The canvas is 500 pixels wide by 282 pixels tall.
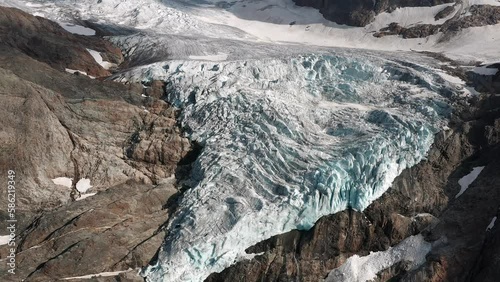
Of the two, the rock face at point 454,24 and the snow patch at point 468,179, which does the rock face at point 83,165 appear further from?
→ the rock face at point 454,24

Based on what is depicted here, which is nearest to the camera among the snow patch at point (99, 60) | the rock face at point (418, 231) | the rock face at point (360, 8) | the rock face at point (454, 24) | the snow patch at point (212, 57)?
the rock face at point (418, 231)

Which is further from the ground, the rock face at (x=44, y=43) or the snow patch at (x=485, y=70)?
the snow patch at (x=485, y=70)

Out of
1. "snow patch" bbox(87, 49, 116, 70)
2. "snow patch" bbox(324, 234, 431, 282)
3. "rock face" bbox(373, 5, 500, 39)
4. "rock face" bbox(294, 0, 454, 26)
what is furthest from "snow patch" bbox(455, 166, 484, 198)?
"rock face" bbox(294, 0, 454, 26)

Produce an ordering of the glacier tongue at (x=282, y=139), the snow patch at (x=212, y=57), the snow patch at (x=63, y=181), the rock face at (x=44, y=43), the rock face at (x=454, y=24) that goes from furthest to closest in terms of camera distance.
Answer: the rock face at (x=454, y=24) < the snow patch at (x=212, y=57) < the rock face at (x=44, y=43) < the snow patch at (x=63, y=181) < the glacier tongue at (x=282, y=139)

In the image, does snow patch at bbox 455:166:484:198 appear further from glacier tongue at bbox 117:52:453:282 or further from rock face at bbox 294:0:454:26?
rock face at bbox 294:0:454:26

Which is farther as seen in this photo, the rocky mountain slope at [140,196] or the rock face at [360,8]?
the rock face at [360,8]

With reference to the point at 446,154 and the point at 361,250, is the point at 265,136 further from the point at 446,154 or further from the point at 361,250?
the point at 446,154

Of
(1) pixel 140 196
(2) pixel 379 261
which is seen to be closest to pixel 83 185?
(1) pixel 140 196

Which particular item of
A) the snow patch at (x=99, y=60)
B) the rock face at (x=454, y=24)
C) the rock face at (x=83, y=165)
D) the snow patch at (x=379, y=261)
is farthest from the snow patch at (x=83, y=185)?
the rock face at (x=454, y=24)
